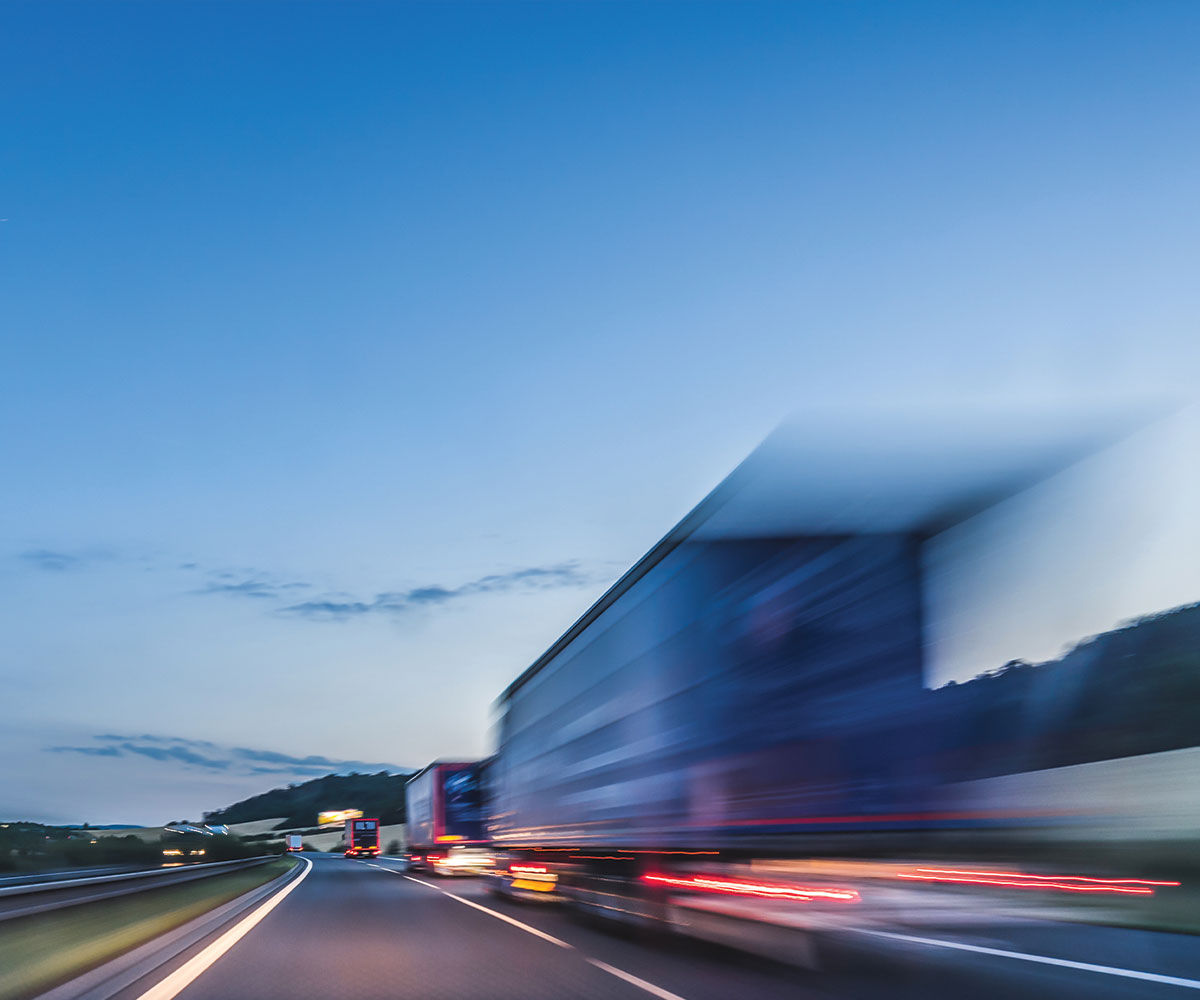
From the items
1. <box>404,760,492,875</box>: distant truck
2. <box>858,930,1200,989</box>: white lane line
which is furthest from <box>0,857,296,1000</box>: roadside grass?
<box>404,760,492,875</box>: distant truck

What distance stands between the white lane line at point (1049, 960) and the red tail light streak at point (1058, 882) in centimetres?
143

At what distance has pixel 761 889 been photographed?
10.5m

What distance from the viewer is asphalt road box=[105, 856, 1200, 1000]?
9820 mm

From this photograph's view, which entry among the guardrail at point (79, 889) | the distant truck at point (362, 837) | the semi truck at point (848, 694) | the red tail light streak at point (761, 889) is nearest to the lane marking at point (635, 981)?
the semi truck at point (848, 694)

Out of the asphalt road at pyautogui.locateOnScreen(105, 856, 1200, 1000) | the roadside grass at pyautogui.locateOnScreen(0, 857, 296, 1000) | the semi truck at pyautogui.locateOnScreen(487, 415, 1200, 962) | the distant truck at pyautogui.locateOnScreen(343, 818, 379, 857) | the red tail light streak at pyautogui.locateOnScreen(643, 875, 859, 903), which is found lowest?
the distant truck at pyautogui.locateOnScreen(343, 818, 379, 857)

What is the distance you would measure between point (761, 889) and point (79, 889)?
7948 mm

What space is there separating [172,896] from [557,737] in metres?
9.72

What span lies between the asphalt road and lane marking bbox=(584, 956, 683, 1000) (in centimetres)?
2

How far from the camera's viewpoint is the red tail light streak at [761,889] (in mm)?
9102

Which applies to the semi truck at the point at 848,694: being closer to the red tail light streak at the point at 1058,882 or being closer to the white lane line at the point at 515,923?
the red tail light streak at the point at 1058,882

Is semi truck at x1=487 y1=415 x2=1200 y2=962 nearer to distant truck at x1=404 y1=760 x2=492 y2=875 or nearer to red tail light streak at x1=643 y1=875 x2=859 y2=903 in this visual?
red tail light streak at x1=643 y1=875 x2=859 y2=903

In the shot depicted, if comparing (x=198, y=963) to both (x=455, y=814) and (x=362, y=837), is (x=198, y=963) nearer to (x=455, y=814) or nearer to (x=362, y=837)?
(x=455, y=814)

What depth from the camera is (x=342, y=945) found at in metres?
15.1

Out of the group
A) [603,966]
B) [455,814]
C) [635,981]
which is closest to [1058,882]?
[635,981]
